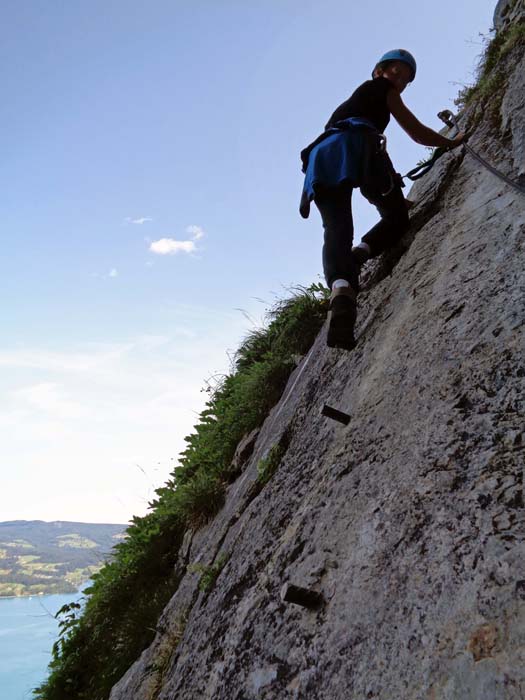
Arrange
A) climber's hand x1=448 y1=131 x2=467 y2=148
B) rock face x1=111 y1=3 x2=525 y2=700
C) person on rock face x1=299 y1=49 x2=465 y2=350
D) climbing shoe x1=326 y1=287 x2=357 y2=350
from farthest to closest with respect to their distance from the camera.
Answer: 1. climber's hand x1=448 y1=131 x2=467 y2=148
2. person on rock face x1=299 y1=49 x2=465 y2=350
3. climbing shoe x1=326 y1=287 x2=357 y2=350
4. rock face x1=111 y1=3 x2=525 y2=700

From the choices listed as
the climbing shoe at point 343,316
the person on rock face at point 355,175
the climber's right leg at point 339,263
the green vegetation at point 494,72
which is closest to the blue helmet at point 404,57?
the person on rock face at point 355,175

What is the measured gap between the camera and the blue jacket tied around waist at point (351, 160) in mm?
3152

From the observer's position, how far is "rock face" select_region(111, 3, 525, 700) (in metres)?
1.25

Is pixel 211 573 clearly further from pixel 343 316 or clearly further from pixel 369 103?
pixel 369 103

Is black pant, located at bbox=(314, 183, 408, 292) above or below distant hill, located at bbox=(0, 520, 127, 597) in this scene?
below

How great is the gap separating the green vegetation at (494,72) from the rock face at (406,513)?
0.43ft

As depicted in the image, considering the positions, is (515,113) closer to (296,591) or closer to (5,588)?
(296,591)

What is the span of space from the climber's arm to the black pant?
0.47m

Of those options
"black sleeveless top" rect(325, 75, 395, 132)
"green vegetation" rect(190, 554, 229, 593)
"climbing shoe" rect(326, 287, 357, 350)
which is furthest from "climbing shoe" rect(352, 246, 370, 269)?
"green vegetation" rect(190, 554, 229, 593)

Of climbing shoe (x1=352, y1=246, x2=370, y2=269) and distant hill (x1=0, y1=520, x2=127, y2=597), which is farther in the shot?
distant hill (x1=0, y1=520, x2=127, y2=597)

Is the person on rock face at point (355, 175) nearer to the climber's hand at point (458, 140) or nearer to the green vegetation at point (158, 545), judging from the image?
the climber's hand at point (458, 140)

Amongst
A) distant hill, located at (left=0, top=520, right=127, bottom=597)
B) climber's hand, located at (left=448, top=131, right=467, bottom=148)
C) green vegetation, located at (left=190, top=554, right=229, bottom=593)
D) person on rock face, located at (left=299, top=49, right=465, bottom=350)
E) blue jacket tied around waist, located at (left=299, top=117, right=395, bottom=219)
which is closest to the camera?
green vegetation, located at (left=190, top=554, right=229, bottom=593)

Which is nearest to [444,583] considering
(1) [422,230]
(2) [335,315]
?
(2) [335,315]

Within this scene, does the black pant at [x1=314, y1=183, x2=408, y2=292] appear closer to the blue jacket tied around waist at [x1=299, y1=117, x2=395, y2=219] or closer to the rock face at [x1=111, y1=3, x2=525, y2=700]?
the blue jacket tied around waist at [x1=299, y1=117, x2=395, y2=219]
